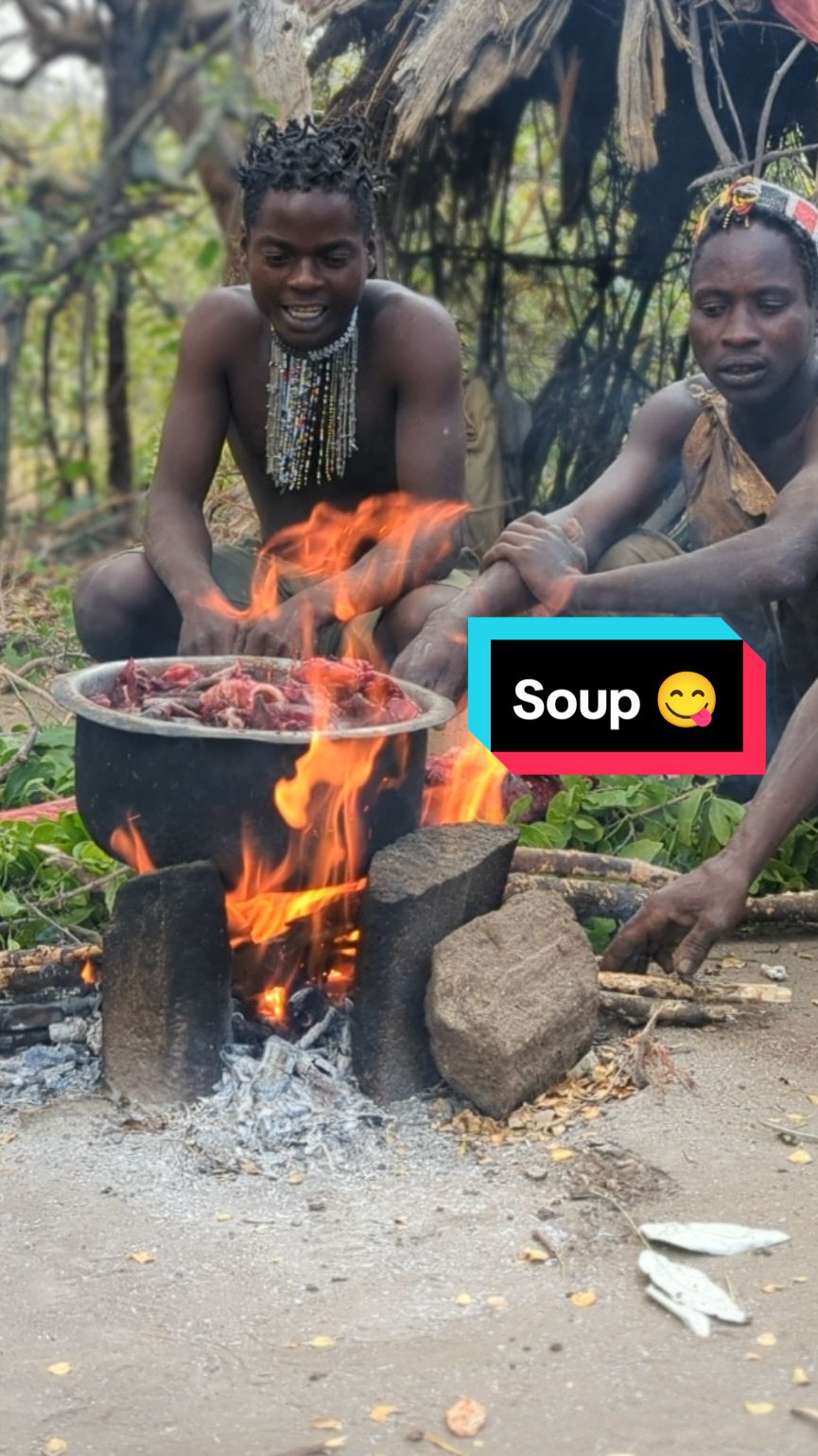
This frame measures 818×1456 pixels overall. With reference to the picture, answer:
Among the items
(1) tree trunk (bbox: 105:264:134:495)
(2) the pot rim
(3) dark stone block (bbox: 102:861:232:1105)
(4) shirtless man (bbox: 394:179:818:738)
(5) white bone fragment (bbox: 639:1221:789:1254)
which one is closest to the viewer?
(5) white bone fragment (bbox: 639:1221:789:1254)

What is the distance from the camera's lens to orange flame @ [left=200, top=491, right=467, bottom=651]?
14.0 feet

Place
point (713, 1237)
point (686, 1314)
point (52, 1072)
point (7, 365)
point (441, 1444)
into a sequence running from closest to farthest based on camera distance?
point (441, 1444) < point (686, 1314) < point (713, 1237) < point (52, 1072) < point (7, 365)

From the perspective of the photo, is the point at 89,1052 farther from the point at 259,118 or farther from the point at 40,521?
the point at 40,521

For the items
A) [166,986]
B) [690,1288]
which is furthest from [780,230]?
[690,1288]

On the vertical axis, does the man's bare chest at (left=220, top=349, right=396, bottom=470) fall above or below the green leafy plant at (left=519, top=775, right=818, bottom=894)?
above

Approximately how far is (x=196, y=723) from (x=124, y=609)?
1.53 m

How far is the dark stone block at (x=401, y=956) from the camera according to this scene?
A: 123 inches

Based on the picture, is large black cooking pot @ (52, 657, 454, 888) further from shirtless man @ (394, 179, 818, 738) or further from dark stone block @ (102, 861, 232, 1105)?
shirtless man @ (394, 179, 818, 738)

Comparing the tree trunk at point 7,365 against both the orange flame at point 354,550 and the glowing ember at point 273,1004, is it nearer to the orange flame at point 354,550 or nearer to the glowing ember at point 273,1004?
the orange flame at point 354,550

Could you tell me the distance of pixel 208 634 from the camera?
4156mm

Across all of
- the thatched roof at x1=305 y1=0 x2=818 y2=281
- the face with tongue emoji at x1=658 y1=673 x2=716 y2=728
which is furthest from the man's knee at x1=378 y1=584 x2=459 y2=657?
the thatched roof at x1=305 y1=0 x2=818 y2=281

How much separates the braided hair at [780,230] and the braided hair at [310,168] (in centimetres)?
80

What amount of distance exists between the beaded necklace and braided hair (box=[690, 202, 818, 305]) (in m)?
0.91

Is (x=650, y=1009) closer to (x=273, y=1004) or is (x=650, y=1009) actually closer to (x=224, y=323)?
(x=273, y=1004)
